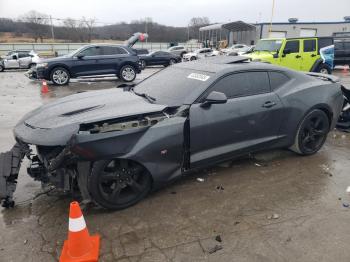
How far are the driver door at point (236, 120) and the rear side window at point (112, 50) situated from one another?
435 inches

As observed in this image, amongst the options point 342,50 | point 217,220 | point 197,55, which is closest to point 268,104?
point 217,220

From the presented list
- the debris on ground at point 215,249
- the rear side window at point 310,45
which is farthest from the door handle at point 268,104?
the rear side window at point 310,45

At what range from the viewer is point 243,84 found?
437 cm

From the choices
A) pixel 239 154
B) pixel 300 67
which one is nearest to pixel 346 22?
pixel 300 67

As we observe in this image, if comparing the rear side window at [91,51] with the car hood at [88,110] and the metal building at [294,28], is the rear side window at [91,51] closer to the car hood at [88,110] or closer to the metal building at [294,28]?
the car hood at [88,110]

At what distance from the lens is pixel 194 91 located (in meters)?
4.04

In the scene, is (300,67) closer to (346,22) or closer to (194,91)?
(194,91)

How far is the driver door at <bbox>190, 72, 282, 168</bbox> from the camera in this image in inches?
154

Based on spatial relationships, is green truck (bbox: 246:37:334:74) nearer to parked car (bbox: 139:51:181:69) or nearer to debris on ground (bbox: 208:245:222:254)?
parked car (bbox: 139:51:181:69)

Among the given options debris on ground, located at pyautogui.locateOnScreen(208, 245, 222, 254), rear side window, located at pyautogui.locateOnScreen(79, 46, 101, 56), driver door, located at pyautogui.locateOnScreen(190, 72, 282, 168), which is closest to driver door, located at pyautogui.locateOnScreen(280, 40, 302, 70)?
rear side window, located at pyautogui.locateOnScreen(79, 46, 101, 56)

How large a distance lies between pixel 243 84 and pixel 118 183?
2104mm

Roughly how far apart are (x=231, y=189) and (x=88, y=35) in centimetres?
5019

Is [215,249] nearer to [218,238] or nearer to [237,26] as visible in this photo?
[218,238]

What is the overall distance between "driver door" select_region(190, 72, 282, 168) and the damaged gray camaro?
1cm
